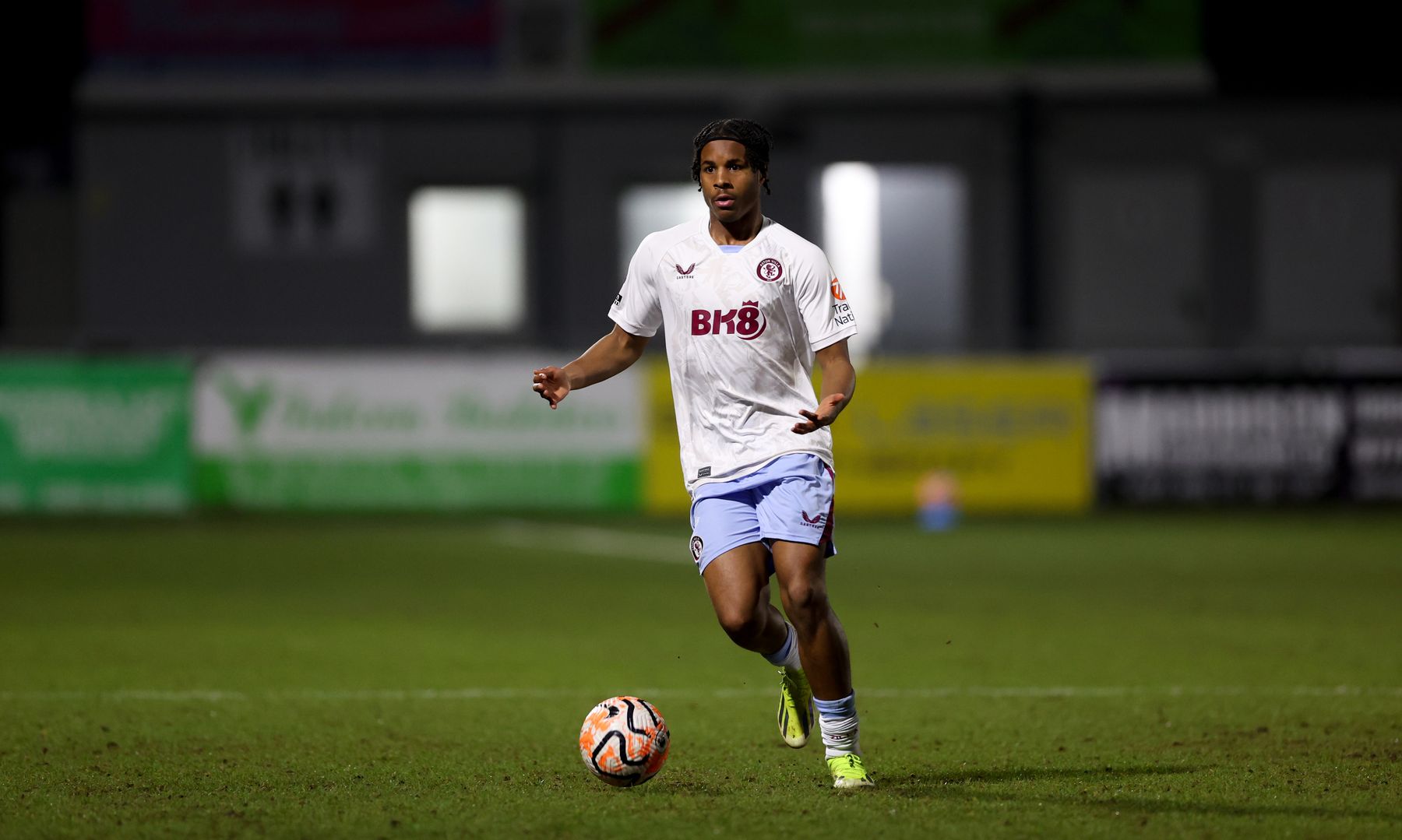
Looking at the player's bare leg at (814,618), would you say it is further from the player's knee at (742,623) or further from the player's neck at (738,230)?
the player's neck at (738,230)

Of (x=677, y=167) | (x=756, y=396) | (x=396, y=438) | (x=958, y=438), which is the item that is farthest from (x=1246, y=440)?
(x=756, y=396)

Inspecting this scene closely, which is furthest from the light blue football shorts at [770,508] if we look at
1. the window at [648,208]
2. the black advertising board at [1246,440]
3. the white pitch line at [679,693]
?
the window at [648,208]

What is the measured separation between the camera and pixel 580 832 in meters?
5.72

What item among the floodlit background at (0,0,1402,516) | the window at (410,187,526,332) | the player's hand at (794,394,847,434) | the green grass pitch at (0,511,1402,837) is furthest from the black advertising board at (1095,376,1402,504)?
the player's hand at (794,394,847,434)

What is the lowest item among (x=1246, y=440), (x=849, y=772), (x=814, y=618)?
(x=1246, y=440)

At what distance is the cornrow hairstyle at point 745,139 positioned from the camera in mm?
6480

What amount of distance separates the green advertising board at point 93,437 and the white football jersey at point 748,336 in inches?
540

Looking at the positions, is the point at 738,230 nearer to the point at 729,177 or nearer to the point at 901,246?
the point at 729,177

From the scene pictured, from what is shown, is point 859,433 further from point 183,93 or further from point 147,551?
point 183,93

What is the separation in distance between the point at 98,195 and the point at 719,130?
77.4ft

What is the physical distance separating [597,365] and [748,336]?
25.7 inches

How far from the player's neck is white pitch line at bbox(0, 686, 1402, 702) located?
2.87m

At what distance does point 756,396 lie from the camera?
650 cm

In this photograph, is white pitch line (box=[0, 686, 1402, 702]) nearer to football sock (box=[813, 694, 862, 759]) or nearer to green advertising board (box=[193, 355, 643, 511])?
football sock (box=[813, 694, 862, 759])
